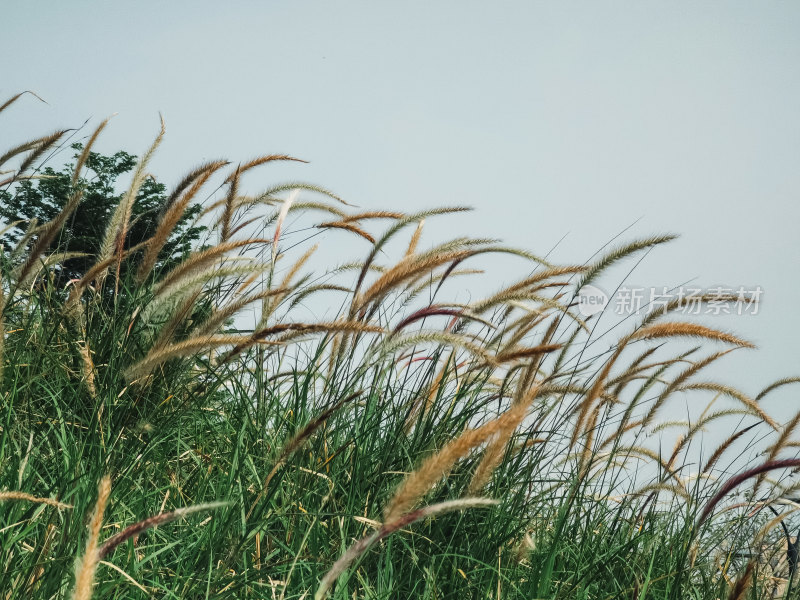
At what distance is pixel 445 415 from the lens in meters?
2.64

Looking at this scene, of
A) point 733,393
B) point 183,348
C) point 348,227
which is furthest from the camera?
point 348,227

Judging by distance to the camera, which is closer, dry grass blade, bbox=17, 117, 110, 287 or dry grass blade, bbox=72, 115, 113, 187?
dry grass blade, bbox=17, 117, 110, 287

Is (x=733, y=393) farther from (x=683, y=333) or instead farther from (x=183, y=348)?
(x=183, y=348)

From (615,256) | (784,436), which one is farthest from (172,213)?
(784,436)

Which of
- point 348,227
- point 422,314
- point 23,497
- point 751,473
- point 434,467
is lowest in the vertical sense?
point 23,497

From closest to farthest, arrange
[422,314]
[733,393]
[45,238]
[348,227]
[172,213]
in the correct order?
[422,314], [172,213], [45,238], [733,393], [348,227]

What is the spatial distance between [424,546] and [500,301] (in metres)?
0.75

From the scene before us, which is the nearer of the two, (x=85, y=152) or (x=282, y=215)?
(x=282, y=215)

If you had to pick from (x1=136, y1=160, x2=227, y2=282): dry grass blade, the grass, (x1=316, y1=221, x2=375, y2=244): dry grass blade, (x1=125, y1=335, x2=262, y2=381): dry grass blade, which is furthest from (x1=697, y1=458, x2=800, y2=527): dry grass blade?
(x1=136, y1=160, x2=227, y2=282): dry grass blade

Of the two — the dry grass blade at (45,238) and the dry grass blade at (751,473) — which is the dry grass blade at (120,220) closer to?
the dry grass blade at (45,238)

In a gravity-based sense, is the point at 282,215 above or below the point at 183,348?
above

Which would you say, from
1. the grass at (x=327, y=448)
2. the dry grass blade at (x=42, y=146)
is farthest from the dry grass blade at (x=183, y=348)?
the dry grass blade at (x=42, y=146)

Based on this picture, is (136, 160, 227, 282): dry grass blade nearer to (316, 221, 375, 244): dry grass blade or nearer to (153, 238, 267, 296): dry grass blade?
(153, 238, 267, 296): dry grass blade

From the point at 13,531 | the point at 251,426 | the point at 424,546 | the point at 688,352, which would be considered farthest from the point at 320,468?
the point at 688,352
